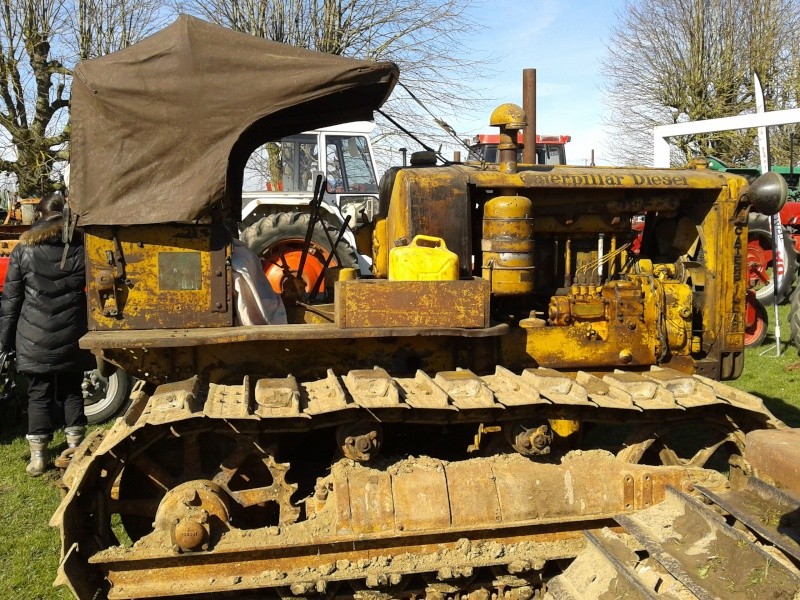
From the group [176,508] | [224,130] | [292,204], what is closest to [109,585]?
[176,508]

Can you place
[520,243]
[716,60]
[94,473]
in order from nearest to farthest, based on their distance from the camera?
[94,473] → [520,243] → [716,60]

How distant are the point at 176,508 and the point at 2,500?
2675 mm

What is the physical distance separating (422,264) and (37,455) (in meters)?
3.87

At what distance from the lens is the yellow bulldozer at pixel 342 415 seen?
3820 mm

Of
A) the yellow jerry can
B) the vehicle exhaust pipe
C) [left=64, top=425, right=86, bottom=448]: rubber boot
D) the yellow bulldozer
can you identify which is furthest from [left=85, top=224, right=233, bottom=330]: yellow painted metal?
the vehicle exhaust pipe

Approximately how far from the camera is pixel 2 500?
5734mm

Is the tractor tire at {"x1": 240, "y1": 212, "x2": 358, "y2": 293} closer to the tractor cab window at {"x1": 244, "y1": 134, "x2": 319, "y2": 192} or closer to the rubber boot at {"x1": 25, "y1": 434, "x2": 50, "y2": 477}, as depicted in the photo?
the tractor cab window at {"x1": 244, "y1": 134, "x2": 319, "y2": 192}

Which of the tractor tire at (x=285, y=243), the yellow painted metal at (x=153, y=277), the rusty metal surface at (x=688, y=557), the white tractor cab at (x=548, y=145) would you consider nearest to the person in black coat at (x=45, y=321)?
the yellow painted metal at (x=153, y=277)

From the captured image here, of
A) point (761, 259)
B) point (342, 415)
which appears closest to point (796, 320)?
point (761, 259)

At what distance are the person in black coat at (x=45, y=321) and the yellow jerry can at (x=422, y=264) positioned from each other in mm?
2973

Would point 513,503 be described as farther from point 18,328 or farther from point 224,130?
point 18,328

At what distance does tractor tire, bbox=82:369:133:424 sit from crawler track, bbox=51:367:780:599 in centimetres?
308

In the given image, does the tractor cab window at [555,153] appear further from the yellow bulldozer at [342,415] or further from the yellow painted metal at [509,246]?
the yellow bulldozer at [342,415]

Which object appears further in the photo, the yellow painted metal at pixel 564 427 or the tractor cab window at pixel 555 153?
the tractor cab window at pixel 555 153
